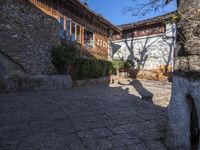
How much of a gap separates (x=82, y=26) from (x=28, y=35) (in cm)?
447

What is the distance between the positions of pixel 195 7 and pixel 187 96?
3.51 ft

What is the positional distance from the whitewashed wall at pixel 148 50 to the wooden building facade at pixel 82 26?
253 cm

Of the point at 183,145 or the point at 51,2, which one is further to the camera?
the point at 51,2

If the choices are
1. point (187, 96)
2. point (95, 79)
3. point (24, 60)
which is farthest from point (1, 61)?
point (187, 96)

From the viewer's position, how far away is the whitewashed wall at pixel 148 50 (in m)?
13.9

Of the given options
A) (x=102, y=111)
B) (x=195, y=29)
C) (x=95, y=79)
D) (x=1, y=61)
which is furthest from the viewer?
(x=95, y=79)

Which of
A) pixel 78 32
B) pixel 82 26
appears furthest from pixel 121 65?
pixel 78 32

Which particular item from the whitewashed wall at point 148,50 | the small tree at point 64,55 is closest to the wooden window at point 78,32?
the small tree at point 64,55

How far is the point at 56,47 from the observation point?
331 inches

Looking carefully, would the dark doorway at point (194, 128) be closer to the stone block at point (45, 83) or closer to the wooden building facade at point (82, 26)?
the stone block at point (45, 83)

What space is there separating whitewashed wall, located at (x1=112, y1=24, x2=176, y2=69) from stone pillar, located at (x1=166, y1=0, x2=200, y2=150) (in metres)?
11.8

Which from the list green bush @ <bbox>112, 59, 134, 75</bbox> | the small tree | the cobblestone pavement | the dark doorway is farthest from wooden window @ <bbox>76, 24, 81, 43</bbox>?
the dark doorway

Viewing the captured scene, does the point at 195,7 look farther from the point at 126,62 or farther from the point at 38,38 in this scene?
the point at 126,62

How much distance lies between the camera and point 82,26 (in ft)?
36.0
